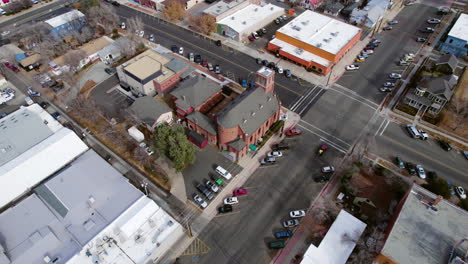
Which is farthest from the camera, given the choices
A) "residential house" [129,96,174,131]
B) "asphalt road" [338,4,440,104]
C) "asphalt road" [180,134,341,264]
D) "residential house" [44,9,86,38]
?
"residential house" [44,9,86,38]

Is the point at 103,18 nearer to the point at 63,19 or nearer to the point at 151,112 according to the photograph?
the point at 63,19

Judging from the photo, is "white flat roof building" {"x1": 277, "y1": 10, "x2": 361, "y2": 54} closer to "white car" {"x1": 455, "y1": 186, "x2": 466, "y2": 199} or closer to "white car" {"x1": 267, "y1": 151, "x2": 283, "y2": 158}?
"white car" {"x1": 267, "y1": 151, "x2": 283, "y2": 158}

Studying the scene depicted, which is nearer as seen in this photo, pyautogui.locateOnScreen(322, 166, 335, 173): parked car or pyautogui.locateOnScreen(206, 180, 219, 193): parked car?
pyautogui.locateOnScreen(206, 180, 219, 193): parked car

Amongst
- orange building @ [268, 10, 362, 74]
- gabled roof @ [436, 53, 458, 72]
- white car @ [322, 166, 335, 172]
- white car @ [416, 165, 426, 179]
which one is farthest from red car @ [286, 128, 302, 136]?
gabled roof @ [436, 53, 458, 72]

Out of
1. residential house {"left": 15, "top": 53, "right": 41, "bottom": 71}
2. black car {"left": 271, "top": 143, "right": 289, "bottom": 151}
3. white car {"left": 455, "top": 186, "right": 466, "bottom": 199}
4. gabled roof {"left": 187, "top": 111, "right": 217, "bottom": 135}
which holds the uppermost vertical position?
white car {"left": 455, "top": 186, "right": 466, "bottom": 199}

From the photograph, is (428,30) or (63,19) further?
(428,30)

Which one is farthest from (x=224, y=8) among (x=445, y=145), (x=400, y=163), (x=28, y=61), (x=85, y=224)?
(x=85, y=224)

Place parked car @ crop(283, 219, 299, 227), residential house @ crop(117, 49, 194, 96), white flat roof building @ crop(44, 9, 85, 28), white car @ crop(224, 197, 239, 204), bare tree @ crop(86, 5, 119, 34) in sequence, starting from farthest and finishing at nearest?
bare tree @ crop(86, 5, 119, 34) → white flat roof building @ crop(44, 9, 85, 28) → residential house @ crop(117, 49, 194, 96) → white car @ crop(224, 197, 239, 204) → parked car @ crop(283, 219, 299, 227)

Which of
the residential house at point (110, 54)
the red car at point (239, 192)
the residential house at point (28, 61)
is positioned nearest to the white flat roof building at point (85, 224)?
the red car at point (239, 192)
